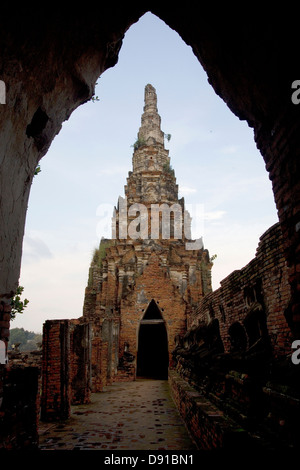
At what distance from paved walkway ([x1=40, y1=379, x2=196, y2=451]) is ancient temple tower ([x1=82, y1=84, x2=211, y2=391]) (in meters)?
A: 2.81

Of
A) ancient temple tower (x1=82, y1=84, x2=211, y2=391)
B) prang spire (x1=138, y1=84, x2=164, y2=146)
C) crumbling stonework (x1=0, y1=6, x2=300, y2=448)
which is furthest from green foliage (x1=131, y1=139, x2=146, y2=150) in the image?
crumbling stonework (x1=0, y1=6, x2=300, y2=448)

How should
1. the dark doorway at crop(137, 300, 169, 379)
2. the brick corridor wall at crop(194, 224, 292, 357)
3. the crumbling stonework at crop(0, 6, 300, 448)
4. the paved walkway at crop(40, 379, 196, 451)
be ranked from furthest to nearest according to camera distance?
the dark doorway at crop(137, 300, 169, 379) < the paved walkway at crop(40, 379, 196, 451) < the brick corridor wall at crop(194, 224, 292, 357) < the crumbling stonework at crop(0, 6, 300, 448)

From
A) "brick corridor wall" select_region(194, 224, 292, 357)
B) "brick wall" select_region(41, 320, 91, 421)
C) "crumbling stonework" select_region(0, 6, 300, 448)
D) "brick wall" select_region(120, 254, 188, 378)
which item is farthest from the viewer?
"brick wall" select_region(120, 254, 188, 378)

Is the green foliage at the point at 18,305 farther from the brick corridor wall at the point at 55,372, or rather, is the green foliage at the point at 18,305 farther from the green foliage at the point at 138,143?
the green foliage at the point at 138,143

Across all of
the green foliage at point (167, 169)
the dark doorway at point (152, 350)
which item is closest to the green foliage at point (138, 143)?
the green foliage at point (167, 169)

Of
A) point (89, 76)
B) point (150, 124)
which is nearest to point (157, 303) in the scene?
point (89, 76)

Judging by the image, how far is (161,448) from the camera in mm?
5141

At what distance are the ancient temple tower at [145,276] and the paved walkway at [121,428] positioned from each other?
2814mm

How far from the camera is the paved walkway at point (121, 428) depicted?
5359 millimetres

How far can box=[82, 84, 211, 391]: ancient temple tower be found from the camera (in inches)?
613

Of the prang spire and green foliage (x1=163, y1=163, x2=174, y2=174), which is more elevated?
the prang spire

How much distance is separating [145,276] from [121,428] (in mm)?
11110

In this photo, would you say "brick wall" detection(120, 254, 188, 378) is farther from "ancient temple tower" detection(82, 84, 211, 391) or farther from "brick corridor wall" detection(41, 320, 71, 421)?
"brick corridor wall" detection(41, 320, 71, 421)

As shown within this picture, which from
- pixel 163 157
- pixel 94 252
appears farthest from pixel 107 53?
pixel 163 157
